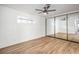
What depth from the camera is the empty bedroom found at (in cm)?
385

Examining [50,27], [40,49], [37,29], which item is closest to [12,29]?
[40,49]

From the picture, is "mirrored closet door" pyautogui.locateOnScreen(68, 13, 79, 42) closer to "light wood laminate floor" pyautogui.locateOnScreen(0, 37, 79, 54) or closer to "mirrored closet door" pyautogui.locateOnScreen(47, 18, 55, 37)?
"light wood laminate floor" pyautogui.locateOnScreen(0, 37, 79, 54)

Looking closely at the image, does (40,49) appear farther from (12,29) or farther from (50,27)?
(50,27)

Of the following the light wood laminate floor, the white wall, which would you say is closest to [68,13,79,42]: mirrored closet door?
the light wood laminate floor

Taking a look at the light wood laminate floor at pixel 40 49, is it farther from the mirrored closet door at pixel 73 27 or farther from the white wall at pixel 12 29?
the mirrored closet door at pixel 73 27

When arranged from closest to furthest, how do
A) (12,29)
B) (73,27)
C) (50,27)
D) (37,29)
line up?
(12,29) < (73,27) < (37,29) < (50,27)

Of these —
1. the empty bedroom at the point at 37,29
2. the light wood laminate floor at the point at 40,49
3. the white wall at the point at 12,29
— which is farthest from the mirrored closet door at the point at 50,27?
the light wood laminate floor at the point at 40,49

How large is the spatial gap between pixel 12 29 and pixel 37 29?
273 centimetres

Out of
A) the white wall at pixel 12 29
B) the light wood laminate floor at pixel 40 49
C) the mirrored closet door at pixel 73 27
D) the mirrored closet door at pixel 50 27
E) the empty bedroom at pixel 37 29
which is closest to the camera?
the light wood laminate floor at pixel 40 49

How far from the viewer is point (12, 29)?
4.56 meters

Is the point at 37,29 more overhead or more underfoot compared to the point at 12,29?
more underfoot

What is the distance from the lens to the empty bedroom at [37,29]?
3.85 m
